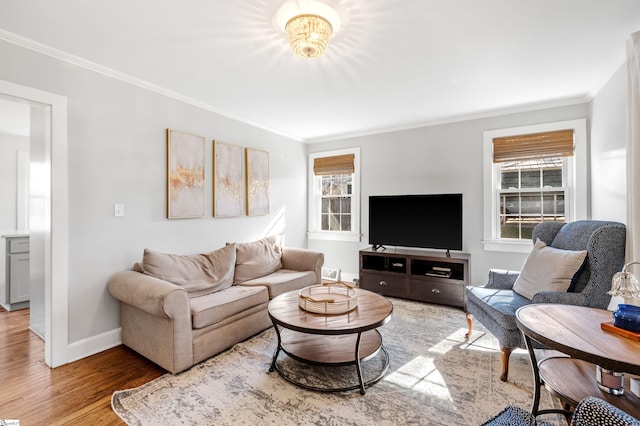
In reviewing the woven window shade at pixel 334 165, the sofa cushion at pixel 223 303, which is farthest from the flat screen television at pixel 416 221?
the sofa cushion at pixel 223 303

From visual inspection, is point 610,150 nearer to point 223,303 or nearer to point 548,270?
point 548,270

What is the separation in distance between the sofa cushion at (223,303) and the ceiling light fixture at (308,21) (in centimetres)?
205

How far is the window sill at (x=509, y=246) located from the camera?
11.7 ft

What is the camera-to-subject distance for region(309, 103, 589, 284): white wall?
146 inches

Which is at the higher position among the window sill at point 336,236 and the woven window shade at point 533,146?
the woven window shade at point 533,146

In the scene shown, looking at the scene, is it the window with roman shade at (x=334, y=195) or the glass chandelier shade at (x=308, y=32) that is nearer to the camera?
the glass chandelier shade at (x=308, y=32)

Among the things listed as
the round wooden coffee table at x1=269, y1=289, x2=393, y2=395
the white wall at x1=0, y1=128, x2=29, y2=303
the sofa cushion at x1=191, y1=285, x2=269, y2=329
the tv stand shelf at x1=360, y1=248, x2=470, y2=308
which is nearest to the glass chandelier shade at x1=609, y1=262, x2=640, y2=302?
the round wooden coffee table at x1=269, y1=289, x2=393, y2=395

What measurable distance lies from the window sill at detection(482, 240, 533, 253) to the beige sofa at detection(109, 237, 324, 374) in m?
2.34

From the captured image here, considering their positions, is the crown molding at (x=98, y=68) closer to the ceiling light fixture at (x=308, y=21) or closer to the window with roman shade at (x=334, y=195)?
the ceiling light fixture at (x=308, y=21)

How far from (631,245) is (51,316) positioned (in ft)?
13.9

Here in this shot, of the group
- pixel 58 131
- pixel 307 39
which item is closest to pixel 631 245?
pixel 307 39

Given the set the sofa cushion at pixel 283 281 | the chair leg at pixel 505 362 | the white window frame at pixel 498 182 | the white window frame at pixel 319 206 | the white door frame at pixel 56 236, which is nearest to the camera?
the chair leg at pixel 505 362

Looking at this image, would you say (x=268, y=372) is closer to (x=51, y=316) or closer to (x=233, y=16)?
(x=51, y=316)

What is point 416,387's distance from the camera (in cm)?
204
